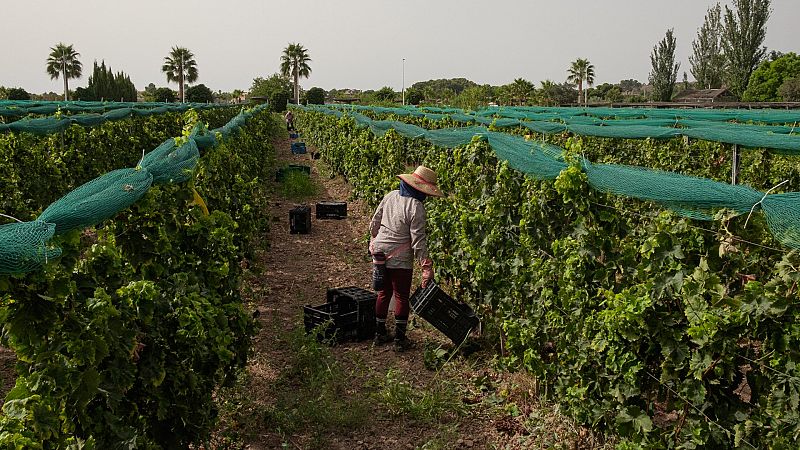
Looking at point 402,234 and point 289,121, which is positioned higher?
point 289,121

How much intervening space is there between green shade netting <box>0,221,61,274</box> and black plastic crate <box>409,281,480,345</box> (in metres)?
3.48

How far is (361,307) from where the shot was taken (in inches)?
251

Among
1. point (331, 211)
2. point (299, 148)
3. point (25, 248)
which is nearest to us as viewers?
point (25, 248)

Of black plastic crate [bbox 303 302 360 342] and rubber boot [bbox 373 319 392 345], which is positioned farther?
rubber boot [bbox 373 319 392 345]

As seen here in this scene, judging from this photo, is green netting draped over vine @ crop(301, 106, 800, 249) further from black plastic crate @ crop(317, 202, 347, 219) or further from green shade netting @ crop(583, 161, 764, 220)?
black plastic crate @ crop(317, 202, 347, 219)

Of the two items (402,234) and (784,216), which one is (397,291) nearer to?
(402,234)

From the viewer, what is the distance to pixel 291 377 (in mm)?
5652

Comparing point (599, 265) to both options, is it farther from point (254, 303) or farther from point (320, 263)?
point (320, 263)

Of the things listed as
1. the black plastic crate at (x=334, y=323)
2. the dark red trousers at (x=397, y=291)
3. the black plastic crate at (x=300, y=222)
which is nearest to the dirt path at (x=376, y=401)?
the black plastic crate at (x=334, y=323)

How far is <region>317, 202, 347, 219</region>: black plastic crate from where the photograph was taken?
1237cm

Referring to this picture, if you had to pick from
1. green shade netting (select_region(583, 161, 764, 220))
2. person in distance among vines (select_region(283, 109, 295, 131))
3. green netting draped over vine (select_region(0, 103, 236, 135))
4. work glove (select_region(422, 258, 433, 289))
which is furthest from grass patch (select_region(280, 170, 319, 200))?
person in distance among vines (select_region(283, 109, 295, 131))

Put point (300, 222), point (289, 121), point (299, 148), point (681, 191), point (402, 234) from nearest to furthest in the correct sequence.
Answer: point (681, 191)
point (402, 234)
point (300, 222)
point (299, 148)
point (289, 121)

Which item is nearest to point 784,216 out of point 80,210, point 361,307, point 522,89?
point 80,210

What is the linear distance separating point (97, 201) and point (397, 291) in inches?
132
